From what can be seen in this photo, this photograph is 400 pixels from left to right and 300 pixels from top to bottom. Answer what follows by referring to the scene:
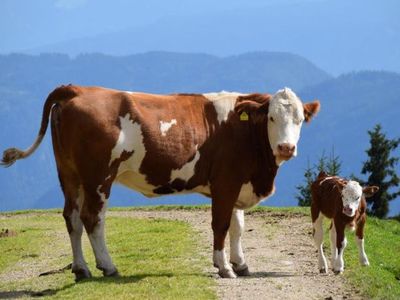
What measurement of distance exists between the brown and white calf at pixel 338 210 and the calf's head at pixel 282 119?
1.39m

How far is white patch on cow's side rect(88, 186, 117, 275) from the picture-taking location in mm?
13781

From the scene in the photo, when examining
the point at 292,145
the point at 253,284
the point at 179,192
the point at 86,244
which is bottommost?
the point at 86,244

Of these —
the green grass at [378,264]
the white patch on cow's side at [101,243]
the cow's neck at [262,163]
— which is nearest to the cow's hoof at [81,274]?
the white patch on cow's side at [101,243]

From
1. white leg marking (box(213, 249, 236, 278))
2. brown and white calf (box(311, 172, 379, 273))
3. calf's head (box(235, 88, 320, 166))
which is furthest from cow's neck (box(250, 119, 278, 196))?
white leg marking (box(213, 249, 236, 278))

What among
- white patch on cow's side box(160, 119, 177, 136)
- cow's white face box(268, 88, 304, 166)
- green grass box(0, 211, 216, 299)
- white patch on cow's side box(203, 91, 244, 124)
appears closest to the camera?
green grass box(0, 211, 216, 299)

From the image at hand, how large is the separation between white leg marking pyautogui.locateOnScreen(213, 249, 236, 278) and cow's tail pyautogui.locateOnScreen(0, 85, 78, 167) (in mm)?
3448

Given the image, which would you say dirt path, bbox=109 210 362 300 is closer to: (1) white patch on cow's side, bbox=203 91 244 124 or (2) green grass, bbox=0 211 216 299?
(2) green grass, bbox=0 211 216 299

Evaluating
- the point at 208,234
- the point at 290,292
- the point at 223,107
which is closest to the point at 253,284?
the point at 290,292

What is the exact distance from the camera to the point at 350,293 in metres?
13.1

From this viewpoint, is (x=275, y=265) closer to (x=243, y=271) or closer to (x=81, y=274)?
(x=243, y=271)

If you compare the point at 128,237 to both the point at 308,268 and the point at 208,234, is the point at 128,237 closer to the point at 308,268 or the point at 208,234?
the point at 208,234

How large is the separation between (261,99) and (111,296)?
15.4ft

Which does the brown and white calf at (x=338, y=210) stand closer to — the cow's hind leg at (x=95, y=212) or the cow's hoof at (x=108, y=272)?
the cow's hoof at (x=108, y=272)

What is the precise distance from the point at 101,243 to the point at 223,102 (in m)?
3.30
